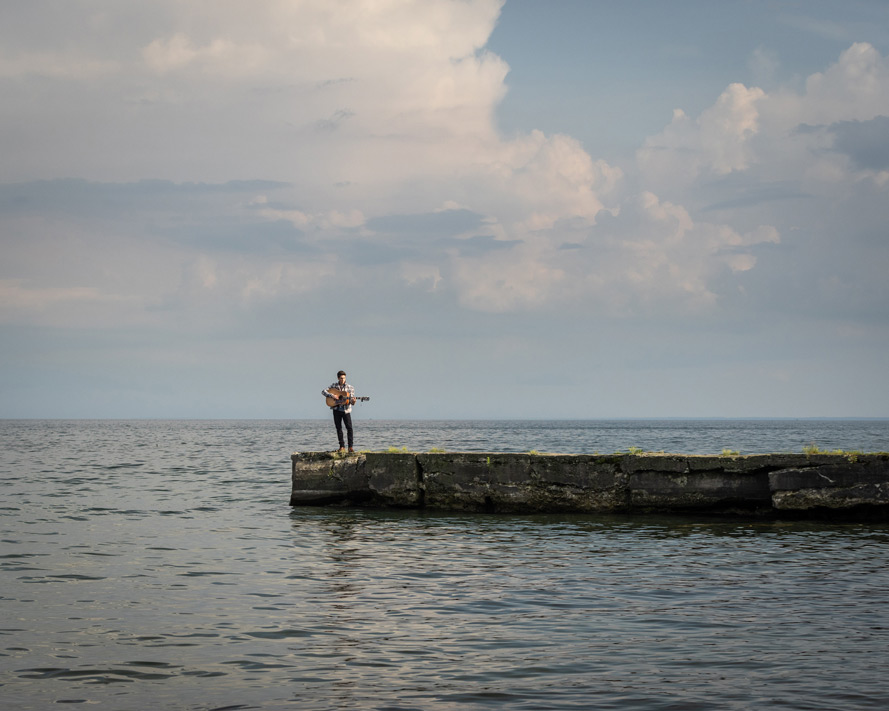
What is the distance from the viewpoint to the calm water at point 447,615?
22.4 feet

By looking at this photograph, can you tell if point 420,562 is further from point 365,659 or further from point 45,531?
point 45,531

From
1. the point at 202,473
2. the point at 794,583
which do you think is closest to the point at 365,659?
the point at 794,583

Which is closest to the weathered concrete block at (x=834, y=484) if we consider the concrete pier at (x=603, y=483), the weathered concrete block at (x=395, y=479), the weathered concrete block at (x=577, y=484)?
the concrete pier at (x=603, y=483)

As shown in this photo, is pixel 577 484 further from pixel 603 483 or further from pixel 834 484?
pixel 834 484

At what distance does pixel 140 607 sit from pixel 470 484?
10387 millimetres

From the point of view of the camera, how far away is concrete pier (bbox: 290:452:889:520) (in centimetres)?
1714

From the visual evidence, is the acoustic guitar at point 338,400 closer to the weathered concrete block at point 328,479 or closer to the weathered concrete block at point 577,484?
the weathered concrete block at point 328,479

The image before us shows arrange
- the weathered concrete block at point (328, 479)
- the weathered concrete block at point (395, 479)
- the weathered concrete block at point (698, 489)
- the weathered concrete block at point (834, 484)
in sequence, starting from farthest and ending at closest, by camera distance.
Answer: the weathered concrete block at point (328, 479), the weathered concrete block at point (395, 479), the weathered concrete block at point (698, 489), the weathered concrete block at point (834, 484)

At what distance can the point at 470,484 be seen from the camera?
1948 centimetres

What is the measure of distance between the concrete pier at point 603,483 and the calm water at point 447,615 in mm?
715

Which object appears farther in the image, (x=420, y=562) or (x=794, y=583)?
(x=420, y=562)

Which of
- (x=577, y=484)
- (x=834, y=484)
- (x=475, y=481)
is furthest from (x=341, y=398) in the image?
(x=834, y=484)

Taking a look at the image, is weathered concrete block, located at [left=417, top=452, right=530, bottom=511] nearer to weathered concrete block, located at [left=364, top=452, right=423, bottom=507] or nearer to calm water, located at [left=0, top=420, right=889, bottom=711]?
weathered concrete block, located at [left=364, top=452, right=423, bottom=507]

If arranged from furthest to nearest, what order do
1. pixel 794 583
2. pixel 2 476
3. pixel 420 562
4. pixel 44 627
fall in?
pixel 2 476 → pixel 420 562 → pixel 794 583 → pixel 44 627
